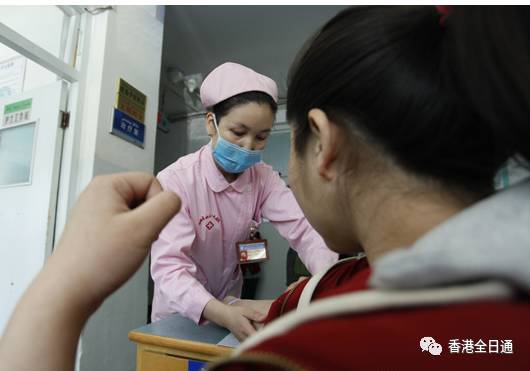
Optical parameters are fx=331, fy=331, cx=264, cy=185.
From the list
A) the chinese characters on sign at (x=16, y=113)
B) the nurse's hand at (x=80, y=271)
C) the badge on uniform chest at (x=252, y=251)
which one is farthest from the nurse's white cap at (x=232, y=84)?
the chinese characters on sign at (x=16, y=113)

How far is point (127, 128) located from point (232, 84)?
3.25 ft

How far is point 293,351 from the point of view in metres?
0.24

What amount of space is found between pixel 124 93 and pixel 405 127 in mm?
1859

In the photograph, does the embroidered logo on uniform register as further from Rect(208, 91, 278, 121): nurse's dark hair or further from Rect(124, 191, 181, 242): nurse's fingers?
Rect(124, 191, 181, 242): nurse's fingers

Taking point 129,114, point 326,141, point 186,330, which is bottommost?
point 186,330

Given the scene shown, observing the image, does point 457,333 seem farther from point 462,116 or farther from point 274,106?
point 274,106

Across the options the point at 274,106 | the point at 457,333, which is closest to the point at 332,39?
the point at 457,333

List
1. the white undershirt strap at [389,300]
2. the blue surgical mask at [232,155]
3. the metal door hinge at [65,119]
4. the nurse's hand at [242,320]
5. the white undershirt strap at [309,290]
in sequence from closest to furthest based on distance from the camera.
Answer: the white undershirt strap at [389,300]
the white undershirt strap at [309,290]
the nurse's hand at [242,320]
the blue surgical mask at [232,155]
the metal door hinge at [65,119]

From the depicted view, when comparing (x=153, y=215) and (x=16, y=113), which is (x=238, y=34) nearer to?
(x=16, y=113)

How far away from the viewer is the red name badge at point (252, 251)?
1234 mm

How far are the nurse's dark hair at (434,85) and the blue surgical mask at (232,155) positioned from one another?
74 centimetres

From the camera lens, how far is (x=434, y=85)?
0.38m

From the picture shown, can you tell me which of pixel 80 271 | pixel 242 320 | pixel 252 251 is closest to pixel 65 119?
pixel 252 251

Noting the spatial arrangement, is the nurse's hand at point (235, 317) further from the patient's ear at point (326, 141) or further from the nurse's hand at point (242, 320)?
the patient's ear at point (326, 141)
